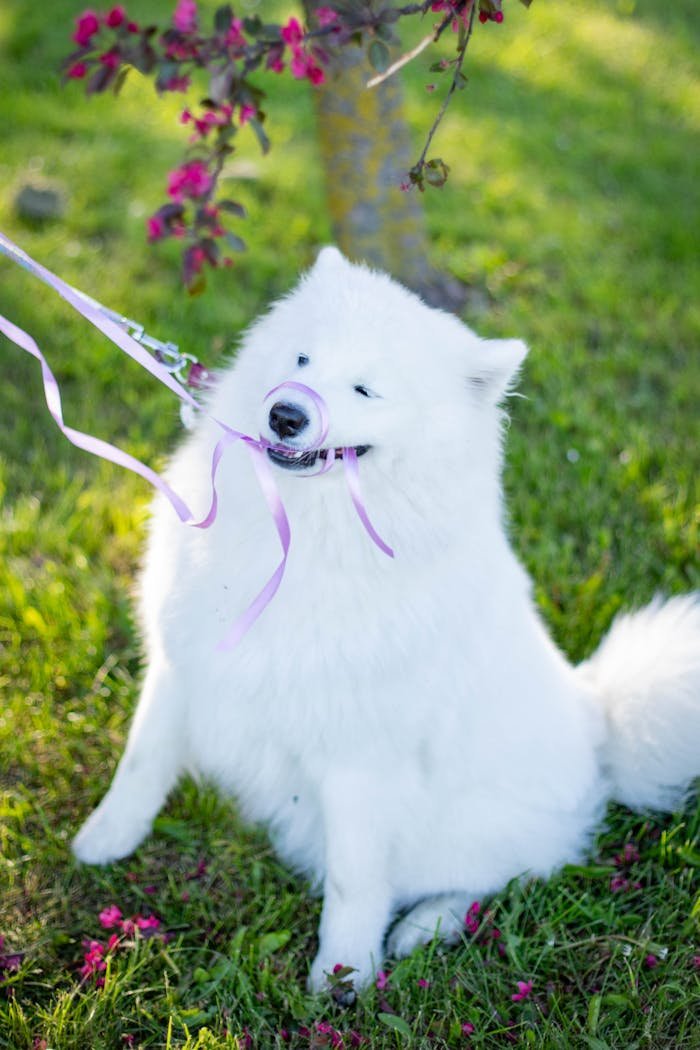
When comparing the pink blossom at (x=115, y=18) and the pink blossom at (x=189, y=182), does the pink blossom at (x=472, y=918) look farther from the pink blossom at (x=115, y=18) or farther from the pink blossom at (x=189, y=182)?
the pink blossom at (x=115, y=18)

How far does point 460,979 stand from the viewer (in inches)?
86.8

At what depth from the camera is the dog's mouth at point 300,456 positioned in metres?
1.89

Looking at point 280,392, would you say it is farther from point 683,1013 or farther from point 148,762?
point 683,1013

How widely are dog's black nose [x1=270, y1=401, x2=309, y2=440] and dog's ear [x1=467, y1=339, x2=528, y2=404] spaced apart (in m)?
0.45

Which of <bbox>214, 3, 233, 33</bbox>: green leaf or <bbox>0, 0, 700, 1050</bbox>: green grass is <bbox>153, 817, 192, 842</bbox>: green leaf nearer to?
<bbox>0, 0, 700, 1050</bbox>: green grass

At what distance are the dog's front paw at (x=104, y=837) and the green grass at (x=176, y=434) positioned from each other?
0.04 metres

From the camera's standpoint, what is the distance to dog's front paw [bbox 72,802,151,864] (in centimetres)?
245

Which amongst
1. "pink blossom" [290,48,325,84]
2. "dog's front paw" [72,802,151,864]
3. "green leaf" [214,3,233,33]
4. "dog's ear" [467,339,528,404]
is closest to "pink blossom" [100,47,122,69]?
"green leaf" [214,3,233,33]

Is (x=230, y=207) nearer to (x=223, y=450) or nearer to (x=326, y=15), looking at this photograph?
(x=326, y=15)

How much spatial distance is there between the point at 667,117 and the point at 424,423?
534cm

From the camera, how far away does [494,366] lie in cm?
202

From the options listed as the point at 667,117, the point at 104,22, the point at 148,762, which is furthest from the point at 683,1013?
the point at 667,117

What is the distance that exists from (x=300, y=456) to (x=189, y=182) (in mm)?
1472

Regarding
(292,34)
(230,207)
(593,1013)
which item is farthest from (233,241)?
(593,1013)
